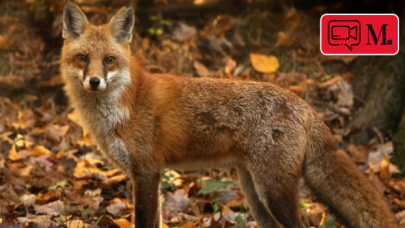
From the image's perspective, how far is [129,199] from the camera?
429 cm

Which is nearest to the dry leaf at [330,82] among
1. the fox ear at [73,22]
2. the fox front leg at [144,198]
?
the fox front leg at [144,198]

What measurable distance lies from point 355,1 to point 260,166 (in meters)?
4.87

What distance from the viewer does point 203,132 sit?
3.35 m

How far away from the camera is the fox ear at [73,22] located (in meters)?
3.30

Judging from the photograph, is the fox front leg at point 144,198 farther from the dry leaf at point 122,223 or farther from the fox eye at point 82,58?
the fox eye at point 82,58

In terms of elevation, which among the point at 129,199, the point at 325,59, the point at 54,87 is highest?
the point at 325,59

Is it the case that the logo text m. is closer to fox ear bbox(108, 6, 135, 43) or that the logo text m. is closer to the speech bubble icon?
the speech bubble icon

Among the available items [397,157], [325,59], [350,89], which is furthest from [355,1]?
[397,157]

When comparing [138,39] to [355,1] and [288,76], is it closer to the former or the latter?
[288,76]

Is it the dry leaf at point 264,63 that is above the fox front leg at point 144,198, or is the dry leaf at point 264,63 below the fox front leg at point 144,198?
above

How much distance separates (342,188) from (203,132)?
48.3 inches

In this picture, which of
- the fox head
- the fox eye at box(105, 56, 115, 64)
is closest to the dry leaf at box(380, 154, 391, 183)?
the fox head

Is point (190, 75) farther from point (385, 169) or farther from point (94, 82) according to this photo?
point (94, 82)

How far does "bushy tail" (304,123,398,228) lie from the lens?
3045mm
